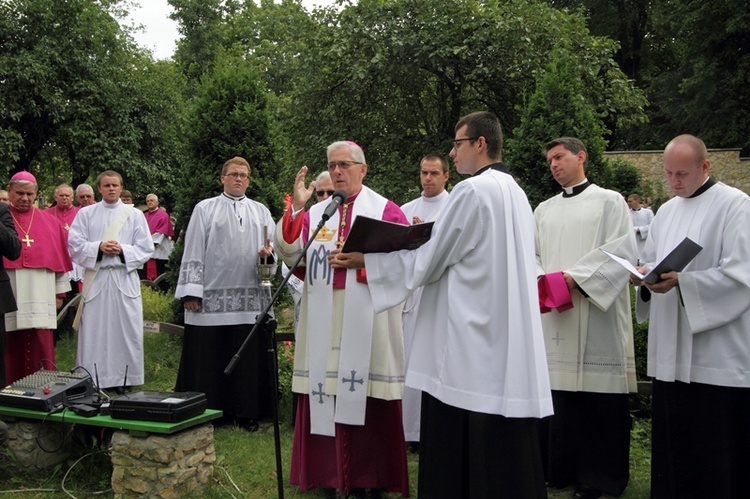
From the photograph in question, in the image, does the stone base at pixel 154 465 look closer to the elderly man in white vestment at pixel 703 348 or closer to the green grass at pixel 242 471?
the green grass at pixel 242 471

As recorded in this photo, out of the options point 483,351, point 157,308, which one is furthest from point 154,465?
point 157,308

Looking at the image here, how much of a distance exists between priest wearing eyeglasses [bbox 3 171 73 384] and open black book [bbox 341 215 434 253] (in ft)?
13.8

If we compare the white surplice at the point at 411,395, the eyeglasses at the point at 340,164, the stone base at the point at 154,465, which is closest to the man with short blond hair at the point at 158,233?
the white surplice at the point at 411,395

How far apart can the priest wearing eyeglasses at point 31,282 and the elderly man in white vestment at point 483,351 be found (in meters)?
4.58

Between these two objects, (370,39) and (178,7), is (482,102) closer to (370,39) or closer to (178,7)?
(370,39)

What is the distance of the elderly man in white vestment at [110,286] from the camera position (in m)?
7.22

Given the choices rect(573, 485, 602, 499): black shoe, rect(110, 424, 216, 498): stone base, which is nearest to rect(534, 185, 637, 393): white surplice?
rect(573, 485, 602, 499): black shoe

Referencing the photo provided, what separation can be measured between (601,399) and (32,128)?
19221mm

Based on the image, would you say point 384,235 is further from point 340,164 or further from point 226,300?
point 226,300

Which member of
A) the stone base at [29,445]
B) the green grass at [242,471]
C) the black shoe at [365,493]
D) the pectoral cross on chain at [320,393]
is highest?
the pectoral cross on chain at [320,393]

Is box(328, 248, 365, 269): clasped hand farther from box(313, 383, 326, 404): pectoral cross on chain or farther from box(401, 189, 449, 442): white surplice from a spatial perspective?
box(401, 189, 449, 442): white surplice

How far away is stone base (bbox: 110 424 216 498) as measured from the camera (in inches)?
181

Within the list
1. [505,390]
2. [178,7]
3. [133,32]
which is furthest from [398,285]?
[178,7]

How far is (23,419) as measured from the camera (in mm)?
5133
